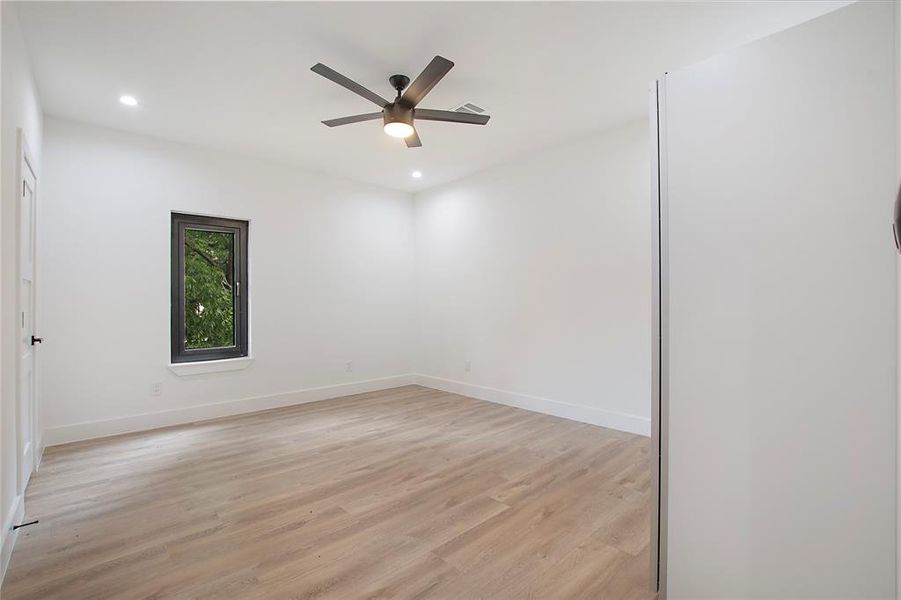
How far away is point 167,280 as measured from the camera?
4.09 m

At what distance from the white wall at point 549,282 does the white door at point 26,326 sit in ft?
12.9

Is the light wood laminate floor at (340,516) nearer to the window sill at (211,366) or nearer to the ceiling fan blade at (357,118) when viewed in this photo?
the window sill at (211,366)

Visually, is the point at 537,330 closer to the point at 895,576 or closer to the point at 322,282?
the point at 322,282

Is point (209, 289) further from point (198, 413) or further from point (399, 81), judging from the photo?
point (399, 81)

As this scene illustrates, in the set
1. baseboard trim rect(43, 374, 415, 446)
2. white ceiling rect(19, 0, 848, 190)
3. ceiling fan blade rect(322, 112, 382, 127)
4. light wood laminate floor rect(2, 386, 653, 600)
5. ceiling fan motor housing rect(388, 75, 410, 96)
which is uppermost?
white ceiling rect(19, 0, 848, 190)

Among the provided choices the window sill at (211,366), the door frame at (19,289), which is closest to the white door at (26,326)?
the door frame at (19,289)

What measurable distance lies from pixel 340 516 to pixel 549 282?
304 cm

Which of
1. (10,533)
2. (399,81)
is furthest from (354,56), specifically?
(10,533)

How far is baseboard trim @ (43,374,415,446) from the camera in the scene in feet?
11.7

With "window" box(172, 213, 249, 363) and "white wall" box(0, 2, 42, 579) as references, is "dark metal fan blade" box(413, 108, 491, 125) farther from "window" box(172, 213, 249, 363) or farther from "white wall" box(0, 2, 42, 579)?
"window" box(172, 213, 249, 363)

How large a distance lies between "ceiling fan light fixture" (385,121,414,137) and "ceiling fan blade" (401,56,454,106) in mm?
143

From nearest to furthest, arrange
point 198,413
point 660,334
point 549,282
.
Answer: point 660,334 < point 198,413 < point 549,282

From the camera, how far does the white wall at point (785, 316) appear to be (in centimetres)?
120

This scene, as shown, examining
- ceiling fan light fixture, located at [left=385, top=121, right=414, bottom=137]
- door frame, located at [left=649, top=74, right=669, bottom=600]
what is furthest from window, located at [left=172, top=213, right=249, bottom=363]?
door frame, located at [left=649, top=74, right=669, bottom=600]
